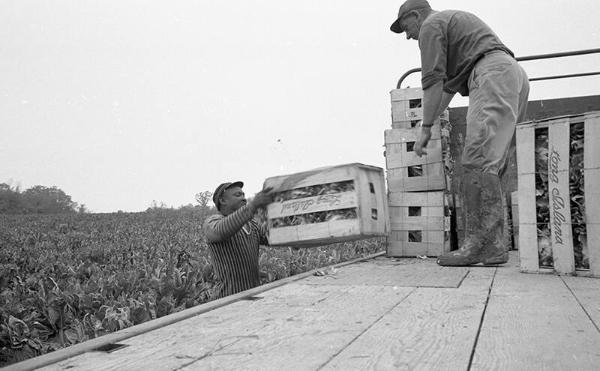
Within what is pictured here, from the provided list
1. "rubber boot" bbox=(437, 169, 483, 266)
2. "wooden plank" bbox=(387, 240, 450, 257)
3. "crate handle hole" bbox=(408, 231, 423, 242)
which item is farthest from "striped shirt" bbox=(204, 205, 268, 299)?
"crate handle hole" bbox=(408, 231, 423, 242)

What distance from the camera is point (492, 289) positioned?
276cm

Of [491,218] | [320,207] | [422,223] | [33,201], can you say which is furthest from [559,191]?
[33,201]

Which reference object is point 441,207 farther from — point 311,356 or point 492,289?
point 311,356

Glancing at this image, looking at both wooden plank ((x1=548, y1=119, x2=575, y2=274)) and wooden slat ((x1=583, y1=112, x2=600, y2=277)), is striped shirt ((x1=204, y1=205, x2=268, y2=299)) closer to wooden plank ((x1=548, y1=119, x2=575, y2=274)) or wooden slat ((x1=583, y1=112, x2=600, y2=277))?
wooden plank ((x1=548, y1=119, x2=575, y2=274))

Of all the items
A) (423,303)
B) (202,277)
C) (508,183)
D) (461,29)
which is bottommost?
(202,277)

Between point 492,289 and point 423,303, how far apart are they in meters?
0.60

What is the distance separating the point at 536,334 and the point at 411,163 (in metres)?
3.50

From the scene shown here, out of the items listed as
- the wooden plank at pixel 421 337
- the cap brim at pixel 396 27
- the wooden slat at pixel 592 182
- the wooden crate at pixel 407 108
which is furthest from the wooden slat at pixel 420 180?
the wooden plank at pixel 421 337

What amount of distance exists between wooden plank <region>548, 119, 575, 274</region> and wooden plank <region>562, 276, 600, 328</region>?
16cm

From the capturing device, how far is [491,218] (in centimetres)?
396

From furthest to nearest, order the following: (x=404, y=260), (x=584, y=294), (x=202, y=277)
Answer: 1. (x=202, y=277)
2. (x=404, y=260)
3. (x=584, y=294)

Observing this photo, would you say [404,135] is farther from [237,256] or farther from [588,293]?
[588,293]

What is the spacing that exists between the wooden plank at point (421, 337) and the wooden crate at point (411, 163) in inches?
103

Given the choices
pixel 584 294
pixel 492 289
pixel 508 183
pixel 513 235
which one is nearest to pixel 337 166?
pixel 492 289
